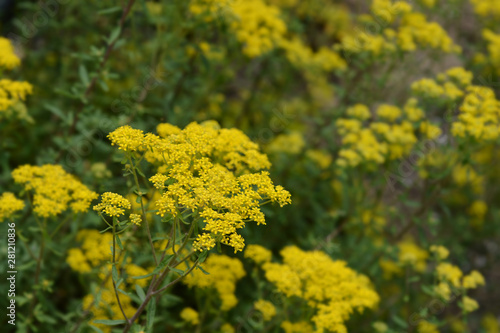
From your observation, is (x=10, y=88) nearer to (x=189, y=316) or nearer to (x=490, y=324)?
(x=189, y=316)

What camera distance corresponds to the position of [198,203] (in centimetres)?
282

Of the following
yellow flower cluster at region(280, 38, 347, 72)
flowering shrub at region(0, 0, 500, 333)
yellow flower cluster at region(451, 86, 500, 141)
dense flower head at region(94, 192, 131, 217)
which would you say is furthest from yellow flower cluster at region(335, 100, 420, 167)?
dense flower head at region(94, 192, 131, 217)

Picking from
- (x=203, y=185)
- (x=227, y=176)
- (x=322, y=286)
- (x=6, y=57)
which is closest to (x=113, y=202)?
(x=203, y=185)

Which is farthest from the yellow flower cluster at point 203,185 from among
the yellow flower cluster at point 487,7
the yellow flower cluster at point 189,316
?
the yellow flower cluster at point 487,7

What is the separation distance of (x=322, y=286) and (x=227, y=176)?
1.51m

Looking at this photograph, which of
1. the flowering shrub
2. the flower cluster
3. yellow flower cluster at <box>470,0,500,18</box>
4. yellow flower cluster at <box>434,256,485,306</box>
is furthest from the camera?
yellow flower cluster at <box>470,0,500,18</box>

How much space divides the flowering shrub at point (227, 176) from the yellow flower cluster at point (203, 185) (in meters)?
0.01

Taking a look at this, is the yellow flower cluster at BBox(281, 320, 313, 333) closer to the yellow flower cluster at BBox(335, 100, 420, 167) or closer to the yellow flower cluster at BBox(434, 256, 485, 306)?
the yellow flower cluster at BBox(434, 256, 485, 306)

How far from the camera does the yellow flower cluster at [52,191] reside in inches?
145

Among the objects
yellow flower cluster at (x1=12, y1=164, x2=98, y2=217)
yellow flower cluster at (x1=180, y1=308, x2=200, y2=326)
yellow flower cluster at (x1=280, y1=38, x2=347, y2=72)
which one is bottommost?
yellow flower cluster at (x1=180, y1=308, x2=200, y2=326)

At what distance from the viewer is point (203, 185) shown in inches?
115

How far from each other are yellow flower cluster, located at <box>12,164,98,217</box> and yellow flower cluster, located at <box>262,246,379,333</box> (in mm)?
1608

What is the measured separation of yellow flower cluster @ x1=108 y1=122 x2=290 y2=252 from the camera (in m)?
→ 2.77

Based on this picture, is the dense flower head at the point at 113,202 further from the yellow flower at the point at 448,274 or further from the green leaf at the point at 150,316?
the yellow flower at the point at 448,274
